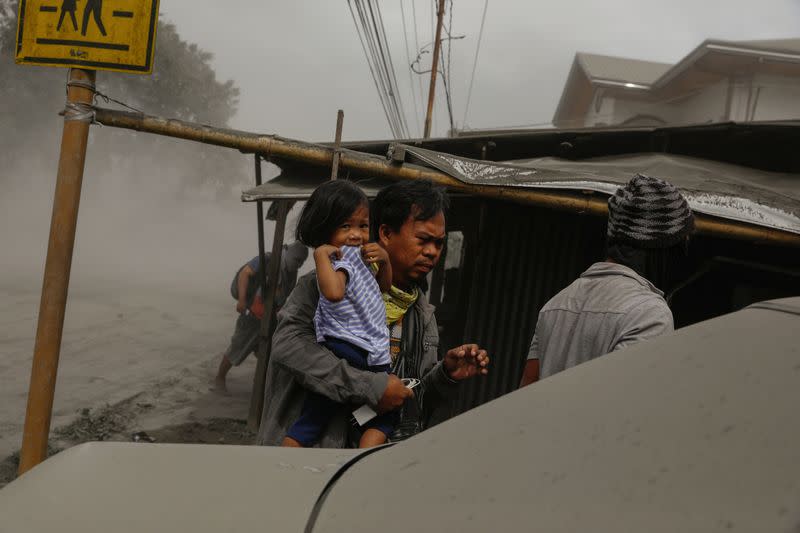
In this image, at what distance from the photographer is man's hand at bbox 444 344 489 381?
7.50ft

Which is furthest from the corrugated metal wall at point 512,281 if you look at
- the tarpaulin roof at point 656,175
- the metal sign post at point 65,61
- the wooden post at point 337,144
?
the metal sign post at point 65,61

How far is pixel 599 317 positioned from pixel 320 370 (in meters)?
0.83

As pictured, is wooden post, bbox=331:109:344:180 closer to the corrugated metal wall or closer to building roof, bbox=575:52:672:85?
the corrugated metal wall

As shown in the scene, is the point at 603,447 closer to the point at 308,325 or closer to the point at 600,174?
the point at 308,325

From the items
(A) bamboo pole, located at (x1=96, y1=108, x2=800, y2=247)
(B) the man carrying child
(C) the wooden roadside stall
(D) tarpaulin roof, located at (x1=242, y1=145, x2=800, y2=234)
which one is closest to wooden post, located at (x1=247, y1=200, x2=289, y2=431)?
(C) the wooden roadside stall

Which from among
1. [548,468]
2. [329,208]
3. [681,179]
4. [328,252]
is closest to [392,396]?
[328,252]

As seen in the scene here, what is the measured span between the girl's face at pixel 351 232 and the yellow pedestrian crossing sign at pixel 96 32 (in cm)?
202

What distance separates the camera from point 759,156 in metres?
5.73

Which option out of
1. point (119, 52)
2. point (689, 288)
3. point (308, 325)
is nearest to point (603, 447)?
point (308, 325)

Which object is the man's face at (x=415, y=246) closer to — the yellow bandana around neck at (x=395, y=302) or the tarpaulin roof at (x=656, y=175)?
the yellow bandana around neck at (x=395, y=302)

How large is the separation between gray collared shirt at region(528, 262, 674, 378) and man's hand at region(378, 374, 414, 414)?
1.49 feet

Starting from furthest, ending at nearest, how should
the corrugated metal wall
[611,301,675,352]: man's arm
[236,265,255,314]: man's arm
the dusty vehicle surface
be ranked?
[236,265,255,314]: man's arm
the corrugated metal wall
[611,301,675,352]: man's arm
the dusty vehicle surface

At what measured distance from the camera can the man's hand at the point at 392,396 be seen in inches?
87.5

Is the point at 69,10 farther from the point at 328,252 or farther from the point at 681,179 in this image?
the point at 681,179
